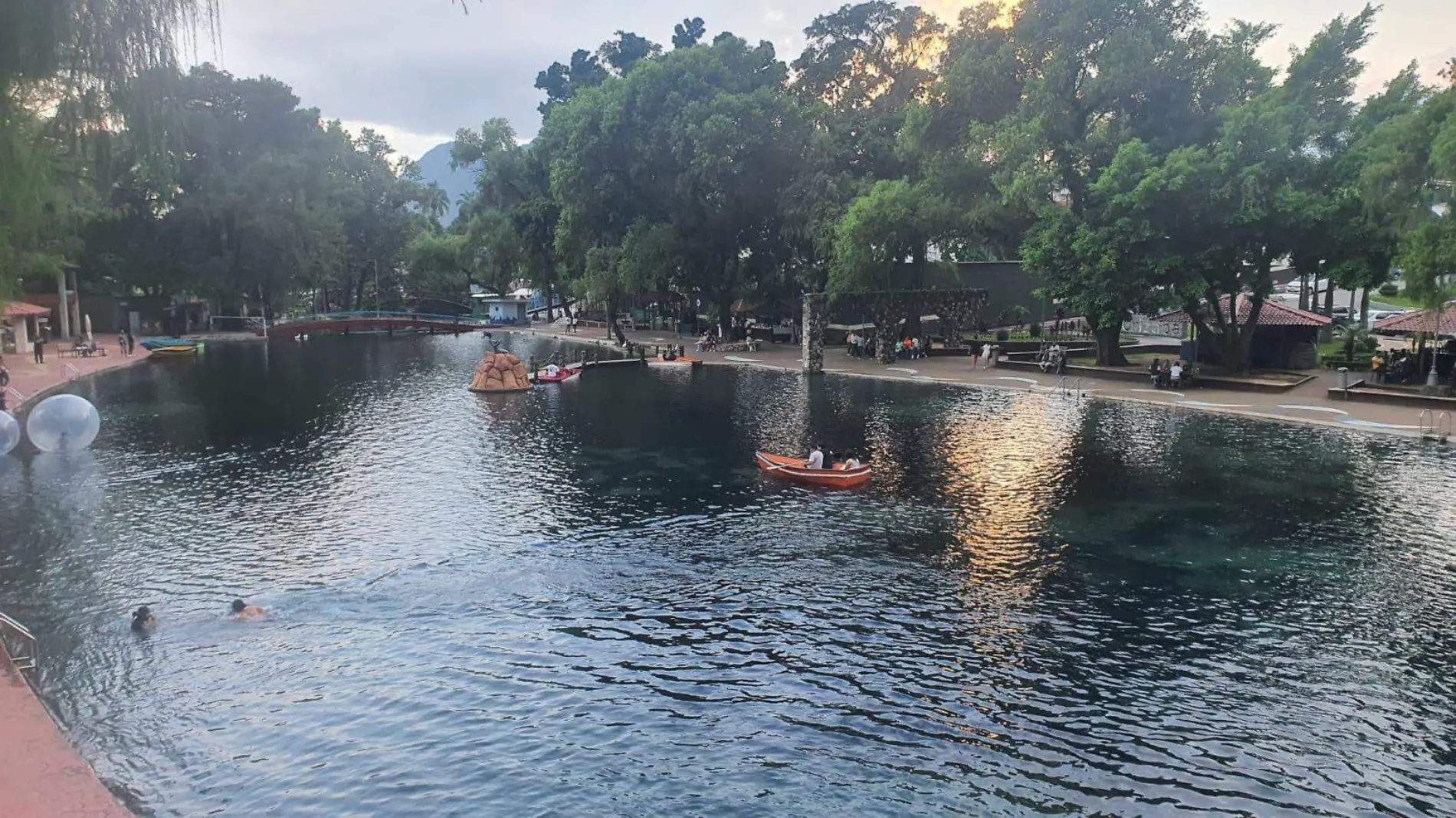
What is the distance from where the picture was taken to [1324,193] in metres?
39.8

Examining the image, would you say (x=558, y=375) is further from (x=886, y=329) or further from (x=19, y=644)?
(x=19, y=644)

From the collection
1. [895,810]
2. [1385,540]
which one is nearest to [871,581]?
[895,810]

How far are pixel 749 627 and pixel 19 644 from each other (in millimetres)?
13056

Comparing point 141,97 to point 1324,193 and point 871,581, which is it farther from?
point 1324,193

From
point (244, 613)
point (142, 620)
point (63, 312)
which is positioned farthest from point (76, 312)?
point (244, 613)

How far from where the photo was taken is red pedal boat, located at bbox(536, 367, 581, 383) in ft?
170

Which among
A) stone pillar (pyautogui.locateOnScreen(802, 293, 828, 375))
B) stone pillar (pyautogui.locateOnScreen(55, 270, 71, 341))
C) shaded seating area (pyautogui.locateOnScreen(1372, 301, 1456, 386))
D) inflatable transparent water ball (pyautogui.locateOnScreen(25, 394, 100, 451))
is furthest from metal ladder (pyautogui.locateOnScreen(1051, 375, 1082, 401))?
stone pillar (pyautogui.locateOnScreen(55, 270, 71, 341))

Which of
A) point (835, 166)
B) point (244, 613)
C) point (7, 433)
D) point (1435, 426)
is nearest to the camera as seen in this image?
point (244, 613)

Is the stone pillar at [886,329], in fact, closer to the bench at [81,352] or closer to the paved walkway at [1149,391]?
the paved walkway at [1149,391]

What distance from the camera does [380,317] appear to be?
3772 inches

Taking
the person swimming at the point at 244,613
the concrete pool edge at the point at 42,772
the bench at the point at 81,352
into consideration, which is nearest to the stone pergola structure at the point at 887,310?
the person swimming at the point at 244,613

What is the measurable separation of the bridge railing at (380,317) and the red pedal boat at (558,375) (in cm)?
4512

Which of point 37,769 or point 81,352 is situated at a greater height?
point 81,352

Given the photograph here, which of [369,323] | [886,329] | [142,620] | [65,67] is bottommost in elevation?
[142,620]
